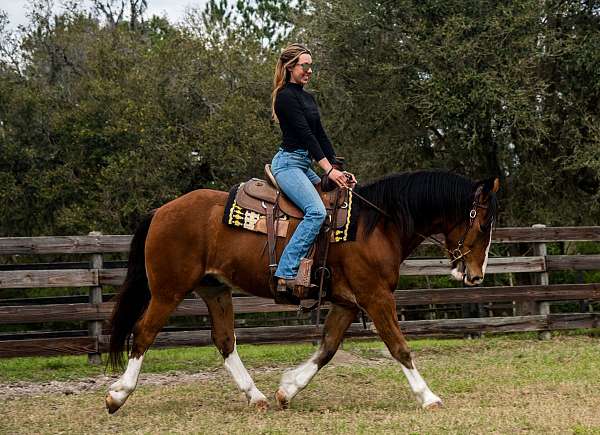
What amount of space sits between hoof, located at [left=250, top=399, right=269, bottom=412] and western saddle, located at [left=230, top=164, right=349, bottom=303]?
0.86m

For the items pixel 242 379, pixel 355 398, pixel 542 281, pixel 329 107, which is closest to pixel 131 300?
pixel 242 379

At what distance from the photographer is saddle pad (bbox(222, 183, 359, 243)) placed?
6.81m

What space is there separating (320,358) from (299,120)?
6.52 feet

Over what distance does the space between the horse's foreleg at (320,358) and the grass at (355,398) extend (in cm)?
17

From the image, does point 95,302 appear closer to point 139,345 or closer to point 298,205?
point 139,345

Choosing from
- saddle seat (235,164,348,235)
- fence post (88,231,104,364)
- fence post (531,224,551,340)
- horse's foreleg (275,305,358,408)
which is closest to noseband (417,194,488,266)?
saddle seat (235,164,348,235)

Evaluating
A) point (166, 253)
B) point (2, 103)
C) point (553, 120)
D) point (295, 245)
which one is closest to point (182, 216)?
point (166, 253)

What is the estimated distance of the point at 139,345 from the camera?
6.87 metres

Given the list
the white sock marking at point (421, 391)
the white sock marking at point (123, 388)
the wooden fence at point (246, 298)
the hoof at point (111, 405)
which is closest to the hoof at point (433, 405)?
the white sock marking at point (421, 391)

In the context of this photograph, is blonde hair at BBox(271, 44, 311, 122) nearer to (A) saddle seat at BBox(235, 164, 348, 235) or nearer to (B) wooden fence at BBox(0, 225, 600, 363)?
(A) saddle seat at BBox(235, 164, 348, 235)

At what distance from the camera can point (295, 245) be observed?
6.71 metres

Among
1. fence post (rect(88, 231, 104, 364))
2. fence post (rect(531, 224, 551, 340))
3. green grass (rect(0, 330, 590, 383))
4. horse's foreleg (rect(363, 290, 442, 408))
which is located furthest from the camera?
fence post (rect(531, 224, 551, 340))

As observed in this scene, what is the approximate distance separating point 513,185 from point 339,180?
14372 mm

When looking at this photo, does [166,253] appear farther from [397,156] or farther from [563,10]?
[563,10]
